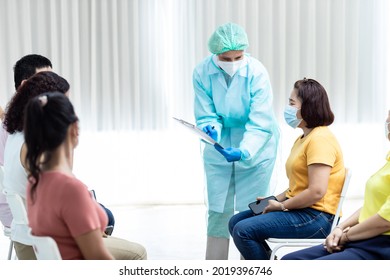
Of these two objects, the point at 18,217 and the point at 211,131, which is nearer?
the point at 18,217

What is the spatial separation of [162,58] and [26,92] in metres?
3.41

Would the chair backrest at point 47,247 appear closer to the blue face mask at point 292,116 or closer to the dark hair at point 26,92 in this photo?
the dark hair at point 26,92

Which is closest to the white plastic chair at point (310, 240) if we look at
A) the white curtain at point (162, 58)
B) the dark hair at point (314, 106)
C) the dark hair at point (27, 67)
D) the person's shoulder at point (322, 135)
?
the person's shoulder at point (322, 135)

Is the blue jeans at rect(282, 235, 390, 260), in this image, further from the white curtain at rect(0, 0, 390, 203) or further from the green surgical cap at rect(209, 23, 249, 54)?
the white curtain at rect(0, 0, 390, 203)

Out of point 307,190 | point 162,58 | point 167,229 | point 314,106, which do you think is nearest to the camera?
point 307,190

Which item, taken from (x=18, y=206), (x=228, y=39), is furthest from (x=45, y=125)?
(x=228, y=39)

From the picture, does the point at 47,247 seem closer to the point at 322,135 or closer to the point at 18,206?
the point at 18,206

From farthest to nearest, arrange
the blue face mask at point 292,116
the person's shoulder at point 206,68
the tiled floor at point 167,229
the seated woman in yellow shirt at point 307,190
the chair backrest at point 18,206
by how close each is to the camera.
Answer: the tiled floor at point 167,229
the person's shoulder at point 206,68
the blue face mask at point 292,116
the seated woman in yellow shirt at point 307,190
the chair backrest at point 18,206

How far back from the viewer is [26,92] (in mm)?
2236

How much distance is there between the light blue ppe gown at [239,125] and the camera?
3.39 metres

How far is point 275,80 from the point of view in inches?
223

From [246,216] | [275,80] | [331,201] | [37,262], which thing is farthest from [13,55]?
[37,262]

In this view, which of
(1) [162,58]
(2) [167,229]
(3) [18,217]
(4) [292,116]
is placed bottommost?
(2) [167,229]

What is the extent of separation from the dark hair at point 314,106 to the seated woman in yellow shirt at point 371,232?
532mm
